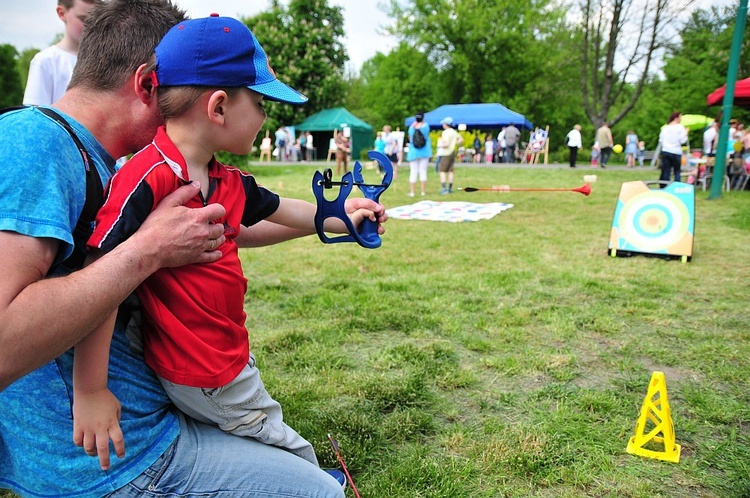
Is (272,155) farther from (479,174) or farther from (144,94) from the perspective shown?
(144,94)

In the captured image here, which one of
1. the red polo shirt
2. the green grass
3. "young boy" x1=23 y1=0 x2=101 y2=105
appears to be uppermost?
"young boy" x1=23 y1=0 x2=101 y2=105

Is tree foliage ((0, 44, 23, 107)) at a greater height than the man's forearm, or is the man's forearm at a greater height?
tree foliage ((0, 44, 23, 107))

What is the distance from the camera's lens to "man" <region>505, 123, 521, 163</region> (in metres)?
23.7

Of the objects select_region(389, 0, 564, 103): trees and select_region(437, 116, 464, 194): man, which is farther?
select_region(389, 0, 564, 103): trees

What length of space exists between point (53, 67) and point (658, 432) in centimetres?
369

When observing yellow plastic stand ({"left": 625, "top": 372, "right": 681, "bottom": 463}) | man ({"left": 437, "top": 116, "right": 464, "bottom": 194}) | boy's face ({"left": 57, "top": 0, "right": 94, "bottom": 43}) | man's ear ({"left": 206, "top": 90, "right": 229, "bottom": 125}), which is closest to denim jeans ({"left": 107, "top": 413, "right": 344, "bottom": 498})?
man's ear ({"left": 206, "top": 90, "right": 229, "bottom": 125})

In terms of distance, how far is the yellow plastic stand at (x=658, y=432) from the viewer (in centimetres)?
233

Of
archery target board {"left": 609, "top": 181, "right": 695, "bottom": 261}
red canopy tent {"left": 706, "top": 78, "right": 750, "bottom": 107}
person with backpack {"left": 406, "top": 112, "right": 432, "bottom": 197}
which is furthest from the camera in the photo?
red canopy tent {"left": 706, "top": 78, "right": 750, "bottom": 107}

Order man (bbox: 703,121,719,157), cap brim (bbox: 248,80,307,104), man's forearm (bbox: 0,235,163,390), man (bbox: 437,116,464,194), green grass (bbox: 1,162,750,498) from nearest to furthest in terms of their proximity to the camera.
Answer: man's forearm (bbox: 0,235,163,390) < cap brim (bbox: 248,80,307,104) < green grass (bbox: 1,162,750,498) < man (bbox: 437,116,464,194) < man (bbox: 703,121,719,157)

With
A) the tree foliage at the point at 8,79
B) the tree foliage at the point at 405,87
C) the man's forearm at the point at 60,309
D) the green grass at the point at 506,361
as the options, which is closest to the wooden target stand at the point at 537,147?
the tree foliage at the point at 405,87

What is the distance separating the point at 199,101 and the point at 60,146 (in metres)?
0.32

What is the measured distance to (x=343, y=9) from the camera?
101 feet

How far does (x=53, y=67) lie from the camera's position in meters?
3.27

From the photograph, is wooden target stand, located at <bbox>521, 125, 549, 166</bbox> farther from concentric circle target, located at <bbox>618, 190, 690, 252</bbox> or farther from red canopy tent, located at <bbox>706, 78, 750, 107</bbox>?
concentric circle target, located at <bbox>618, 190, 690, 252</bbox>
